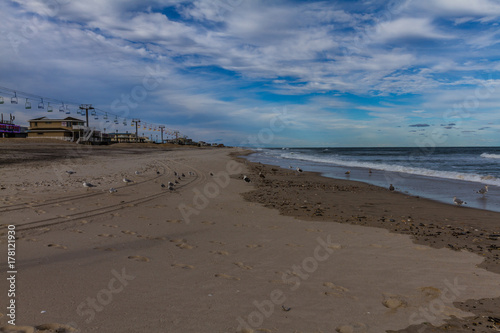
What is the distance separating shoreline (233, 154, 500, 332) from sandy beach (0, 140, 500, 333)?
0.11ft

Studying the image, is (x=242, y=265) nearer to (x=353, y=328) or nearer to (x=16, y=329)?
(x=353, y=328)

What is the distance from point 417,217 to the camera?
8414 millimetres

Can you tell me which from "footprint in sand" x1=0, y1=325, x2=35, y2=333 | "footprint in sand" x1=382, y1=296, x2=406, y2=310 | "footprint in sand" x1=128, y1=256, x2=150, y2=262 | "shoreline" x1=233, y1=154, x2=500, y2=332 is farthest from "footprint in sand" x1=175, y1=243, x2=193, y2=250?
"shoreline" x1=233, y1=154, x2=500, y2=332

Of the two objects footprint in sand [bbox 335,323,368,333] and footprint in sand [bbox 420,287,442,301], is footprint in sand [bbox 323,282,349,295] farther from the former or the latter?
footprint in sand [bbox 420,287,442,301]

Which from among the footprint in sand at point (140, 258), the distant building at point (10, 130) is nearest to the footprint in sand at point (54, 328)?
the footprint in sand at point (140, 258)

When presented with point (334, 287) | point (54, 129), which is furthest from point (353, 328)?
point (54, 129)

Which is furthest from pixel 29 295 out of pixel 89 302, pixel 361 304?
pixel 361 304

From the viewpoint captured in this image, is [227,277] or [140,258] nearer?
[227,277]

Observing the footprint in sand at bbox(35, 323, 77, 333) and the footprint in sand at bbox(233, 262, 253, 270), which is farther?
the footprint in sand at bbox(233, 262, 253, 270)

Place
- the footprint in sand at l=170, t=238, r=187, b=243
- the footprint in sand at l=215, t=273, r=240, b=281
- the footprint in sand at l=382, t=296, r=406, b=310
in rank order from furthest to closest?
the footprint in sand at l=170, t=238, r=187, b=243 < the footprint in sand at l=215, t=273, r=240, b=281 < the footprint in sand at l=382, t=296, r=406, b=310

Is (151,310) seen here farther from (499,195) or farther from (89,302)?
(499,195)

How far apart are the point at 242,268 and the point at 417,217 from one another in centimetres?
625

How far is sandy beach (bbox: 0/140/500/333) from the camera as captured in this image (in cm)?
314

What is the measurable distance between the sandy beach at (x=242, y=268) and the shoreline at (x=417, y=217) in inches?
1.3
